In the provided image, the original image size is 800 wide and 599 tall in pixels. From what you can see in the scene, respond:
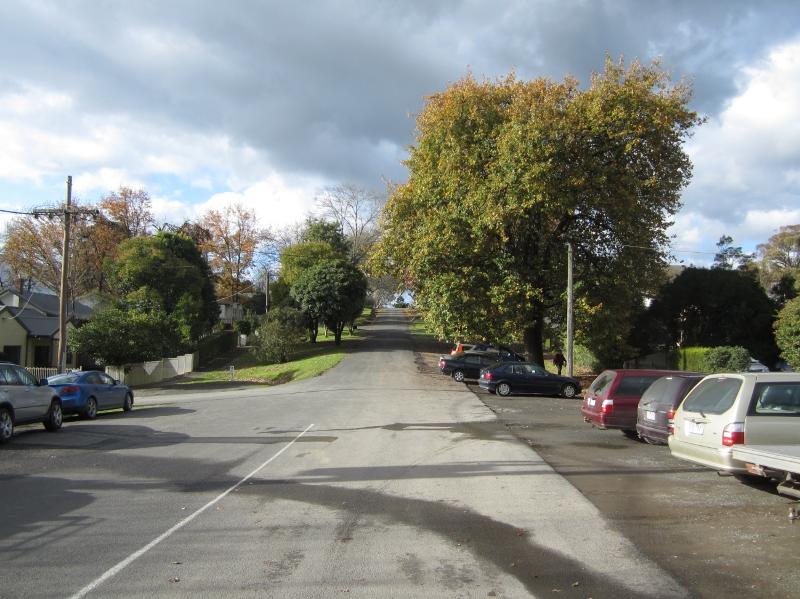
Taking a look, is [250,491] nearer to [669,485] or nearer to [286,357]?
[669,485]

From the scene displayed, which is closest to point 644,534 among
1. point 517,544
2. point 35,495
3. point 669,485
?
point 517,544

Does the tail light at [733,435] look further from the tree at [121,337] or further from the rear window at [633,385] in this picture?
the tree at [121,337]

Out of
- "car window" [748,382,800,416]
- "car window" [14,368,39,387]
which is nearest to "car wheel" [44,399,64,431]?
"car window" [14,368,39,387]

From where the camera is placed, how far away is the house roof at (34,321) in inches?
1662

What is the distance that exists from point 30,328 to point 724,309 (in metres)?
44.7

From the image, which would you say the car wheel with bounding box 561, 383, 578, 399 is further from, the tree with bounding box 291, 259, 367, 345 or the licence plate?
the tree with bounding box 291, 259, 367, 345

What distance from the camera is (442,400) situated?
23797 mm

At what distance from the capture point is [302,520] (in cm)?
725

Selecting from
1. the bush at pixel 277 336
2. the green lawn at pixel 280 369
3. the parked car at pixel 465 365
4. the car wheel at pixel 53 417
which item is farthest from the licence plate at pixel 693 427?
the bush at pixel 277 336

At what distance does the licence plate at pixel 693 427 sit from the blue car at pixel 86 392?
15.4m

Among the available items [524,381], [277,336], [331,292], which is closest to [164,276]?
[277,336]

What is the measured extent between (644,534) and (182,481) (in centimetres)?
628

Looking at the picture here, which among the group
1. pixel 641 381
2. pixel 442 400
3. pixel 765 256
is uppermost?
pixel 765 256

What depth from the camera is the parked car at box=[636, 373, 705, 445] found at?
11641mm
